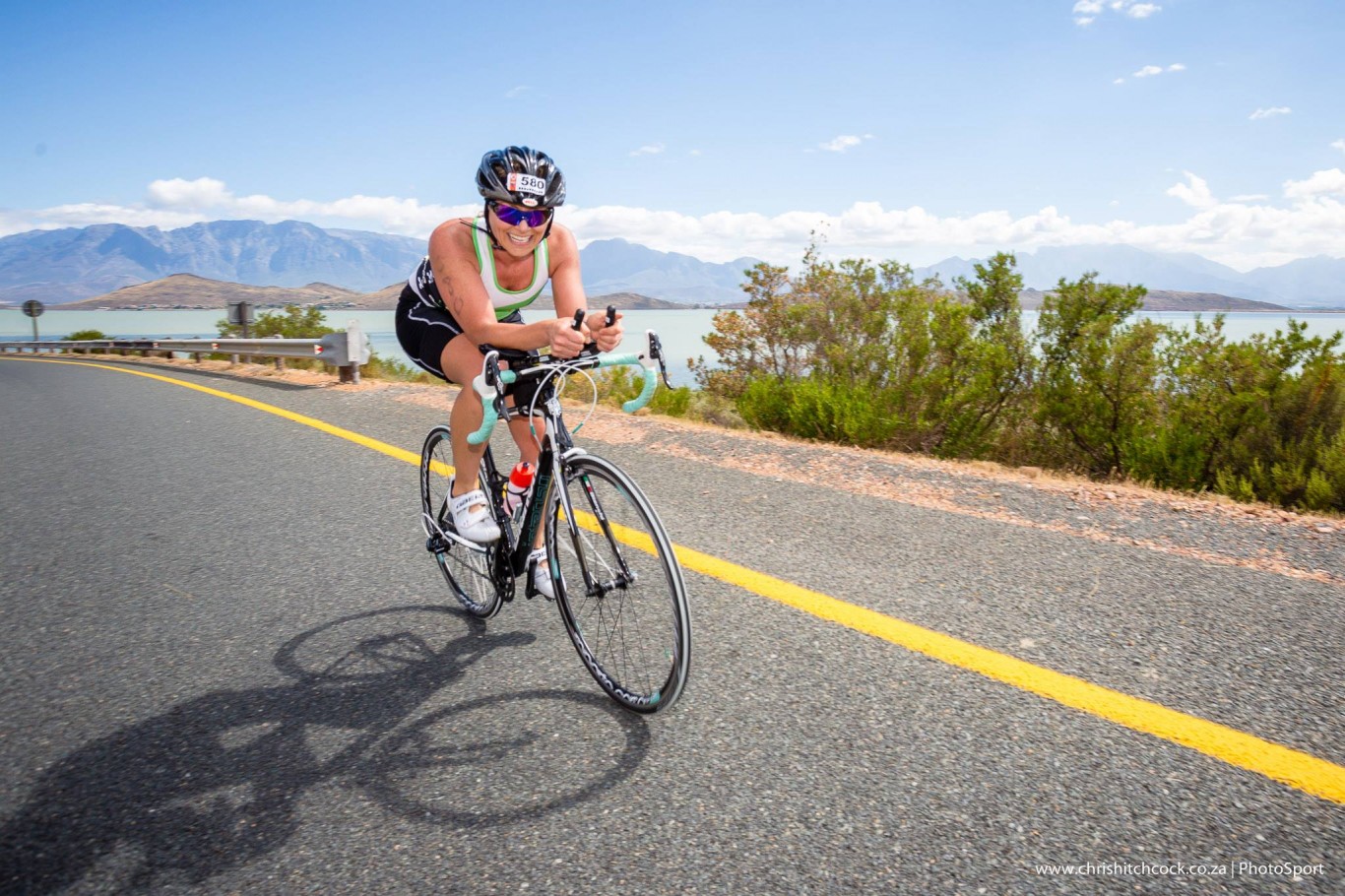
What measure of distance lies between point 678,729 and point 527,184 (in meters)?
1.95

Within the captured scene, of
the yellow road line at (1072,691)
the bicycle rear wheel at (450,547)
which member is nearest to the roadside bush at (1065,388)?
the yellow road line at (1072,691)

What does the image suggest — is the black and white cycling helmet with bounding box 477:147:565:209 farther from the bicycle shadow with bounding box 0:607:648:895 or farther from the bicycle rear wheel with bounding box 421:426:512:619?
the bicycle shadow with bounding box 0:607:648:895

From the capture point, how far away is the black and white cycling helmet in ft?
8.75

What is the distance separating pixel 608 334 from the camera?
2.43 metres

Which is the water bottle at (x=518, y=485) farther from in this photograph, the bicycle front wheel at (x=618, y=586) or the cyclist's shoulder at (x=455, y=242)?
the cyclist's shoulder at (x=455, y=242)

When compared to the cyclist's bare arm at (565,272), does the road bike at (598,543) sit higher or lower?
lower

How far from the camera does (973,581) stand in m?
3.67

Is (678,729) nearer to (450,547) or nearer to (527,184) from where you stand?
(450,547)

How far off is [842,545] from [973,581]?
2.54ft

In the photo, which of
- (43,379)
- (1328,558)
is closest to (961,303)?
(1328,558)

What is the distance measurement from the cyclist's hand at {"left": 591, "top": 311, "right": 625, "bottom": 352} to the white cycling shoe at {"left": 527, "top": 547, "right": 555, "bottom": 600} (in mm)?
918

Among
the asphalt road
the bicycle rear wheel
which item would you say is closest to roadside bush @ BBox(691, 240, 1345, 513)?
the asphalt road

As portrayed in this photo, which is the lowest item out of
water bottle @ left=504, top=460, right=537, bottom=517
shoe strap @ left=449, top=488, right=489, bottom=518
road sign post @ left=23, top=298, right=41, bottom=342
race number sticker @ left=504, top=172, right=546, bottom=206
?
shoe strap @ left=449, top=488, right=489, bottom=518

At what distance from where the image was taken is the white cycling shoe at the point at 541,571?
2.96 meters
